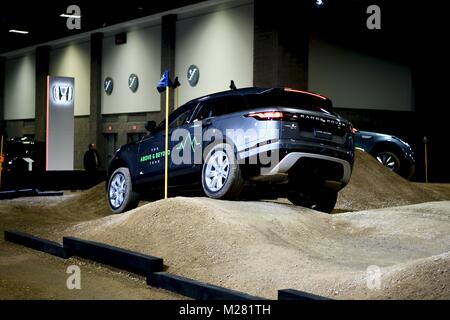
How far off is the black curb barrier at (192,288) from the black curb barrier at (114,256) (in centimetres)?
15

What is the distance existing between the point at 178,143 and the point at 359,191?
16.7ft

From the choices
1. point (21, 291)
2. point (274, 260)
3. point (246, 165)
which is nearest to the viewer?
point (21, 291)

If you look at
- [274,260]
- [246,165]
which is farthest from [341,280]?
[246,165]

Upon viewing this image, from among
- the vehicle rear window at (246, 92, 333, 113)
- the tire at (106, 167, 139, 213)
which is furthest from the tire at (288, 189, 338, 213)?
the tire at (106, 167, 139, 213)

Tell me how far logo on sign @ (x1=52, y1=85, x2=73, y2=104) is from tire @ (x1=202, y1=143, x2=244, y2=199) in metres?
10.3

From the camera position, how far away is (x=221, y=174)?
369 inches

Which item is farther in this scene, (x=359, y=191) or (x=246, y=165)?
(x=359, y=191)

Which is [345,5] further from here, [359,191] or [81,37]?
[81,37]

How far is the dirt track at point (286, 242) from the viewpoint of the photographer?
544 cm

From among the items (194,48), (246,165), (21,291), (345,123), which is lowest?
(21,291)

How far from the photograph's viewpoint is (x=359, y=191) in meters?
13.6

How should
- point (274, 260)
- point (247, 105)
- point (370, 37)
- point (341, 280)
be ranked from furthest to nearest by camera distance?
1. point (370, 37)
2. point (247, 105)
3. point (274, 260)
4. point (341, 280)

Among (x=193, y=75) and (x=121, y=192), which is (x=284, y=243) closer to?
(x=121, y=192)

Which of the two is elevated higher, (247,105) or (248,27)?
(248,27)
